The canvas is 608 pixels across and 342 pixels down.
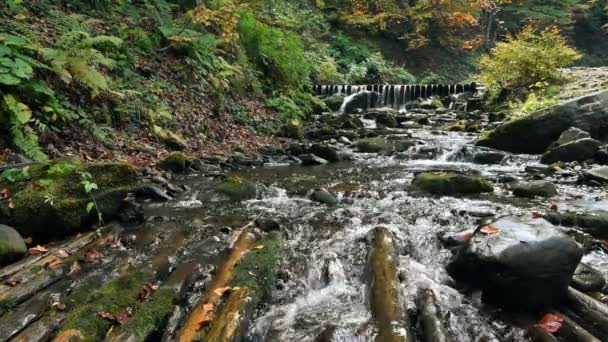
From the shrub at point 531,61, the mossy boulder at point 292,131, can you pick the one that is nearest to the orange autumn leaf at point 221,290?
the mossy boulder at point 292,131

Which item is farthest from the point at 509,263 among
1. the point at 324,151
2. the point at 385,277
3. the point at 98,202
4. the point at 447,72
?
the point at 447,72

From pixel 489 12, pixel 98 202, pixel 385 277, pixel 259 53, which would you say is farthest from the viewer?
pixel 489 12

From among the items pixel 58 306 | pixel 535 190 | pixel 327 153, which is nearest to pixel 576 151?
pixel 535 190

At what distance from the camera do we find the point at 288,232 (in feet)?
14.7

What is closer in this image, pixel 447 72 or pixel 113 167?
pixel 113 167

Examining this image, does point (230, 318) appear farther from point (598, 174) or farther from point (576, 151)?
point (576, 151)

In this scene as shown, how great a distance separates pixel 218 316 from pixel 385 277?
53.6 inches

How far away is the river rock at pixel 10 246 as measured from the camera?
320cm

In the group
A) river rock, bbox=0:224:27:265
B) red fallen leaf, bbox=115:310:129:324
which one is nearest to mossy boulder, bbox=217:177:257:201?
river rock, bbox=0:224:27:265

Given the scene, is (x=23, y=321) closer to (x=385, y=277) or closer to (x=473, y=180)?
(x=385, y=277)

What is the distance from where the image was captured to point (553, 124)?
8812 millimetres

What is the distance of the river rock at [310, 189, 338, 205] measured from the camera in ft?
18.5

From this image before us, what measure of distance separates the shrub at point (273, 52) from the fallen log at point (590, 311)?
11.4 meters

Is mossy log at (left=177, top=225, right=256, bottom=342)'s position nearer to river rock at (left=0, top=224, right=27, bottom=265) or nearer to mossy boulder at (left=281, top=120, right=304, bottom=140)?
river rock at (left=0, top=224, right=27, bottom=265)
